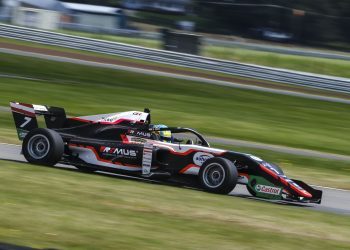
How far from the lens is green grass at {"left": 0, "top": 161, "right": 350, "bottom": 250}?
7805 mm

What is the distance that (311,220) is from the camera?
10.2 meters

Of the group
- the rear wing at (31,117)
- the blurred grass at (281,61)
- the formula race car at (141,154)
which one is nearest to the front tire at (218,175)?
the formula race car at (141,154)

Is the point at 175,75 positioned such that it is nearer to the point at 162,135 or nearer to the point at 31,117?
the point at 31,117

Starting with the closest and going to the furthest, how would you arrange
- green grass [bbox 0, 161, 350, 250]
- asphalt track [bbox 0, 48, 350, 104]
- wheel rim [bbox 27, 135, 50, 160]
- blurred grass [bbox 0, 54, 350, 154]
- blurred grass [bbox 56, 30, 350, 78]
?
green grass [bbox 0, 161, 350, 250]
wheel rim [bbox 27, 135, 50, 160]
blurred grass [bbox 0, 54, 350, 154]
asphalt track [bbox 0, 48, 350, 104]
blurred grass [bbox 56, 30, 350, 78]

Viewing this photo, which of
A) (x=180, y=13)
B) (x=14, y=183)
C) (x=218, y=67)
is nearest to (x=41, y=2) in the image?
(x=180, y=13)

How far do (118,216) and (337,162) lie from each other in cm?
1056

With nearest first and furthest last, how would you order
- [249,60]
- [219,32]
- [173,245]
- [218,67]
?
[173,245] → [218,67] → [249,60] → [219,32]

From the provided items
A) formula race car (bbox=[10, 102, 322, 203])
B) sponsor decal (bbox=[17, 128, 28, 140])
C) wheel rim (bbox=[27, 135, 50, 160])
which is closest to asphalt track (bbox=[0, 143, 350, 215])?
formula race car (bbox=[10, 102, 322, 203])

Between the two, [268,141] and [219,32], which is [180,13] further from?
[268,141]

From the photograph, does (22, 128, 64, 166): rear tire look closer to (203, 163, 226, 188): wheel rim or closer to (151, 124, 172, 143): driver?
(151, 124, 172, 143): driver

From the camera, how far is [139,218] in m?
8.96

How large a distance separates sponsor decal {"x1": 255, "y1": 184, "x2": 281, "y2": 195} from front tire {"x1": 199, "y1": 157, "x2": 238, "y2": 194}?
438mm

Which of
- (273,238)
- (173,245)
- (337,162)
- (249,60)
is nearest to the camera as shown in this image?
(173,245)

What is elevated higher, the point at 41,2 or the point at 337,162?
the point at 41,2
